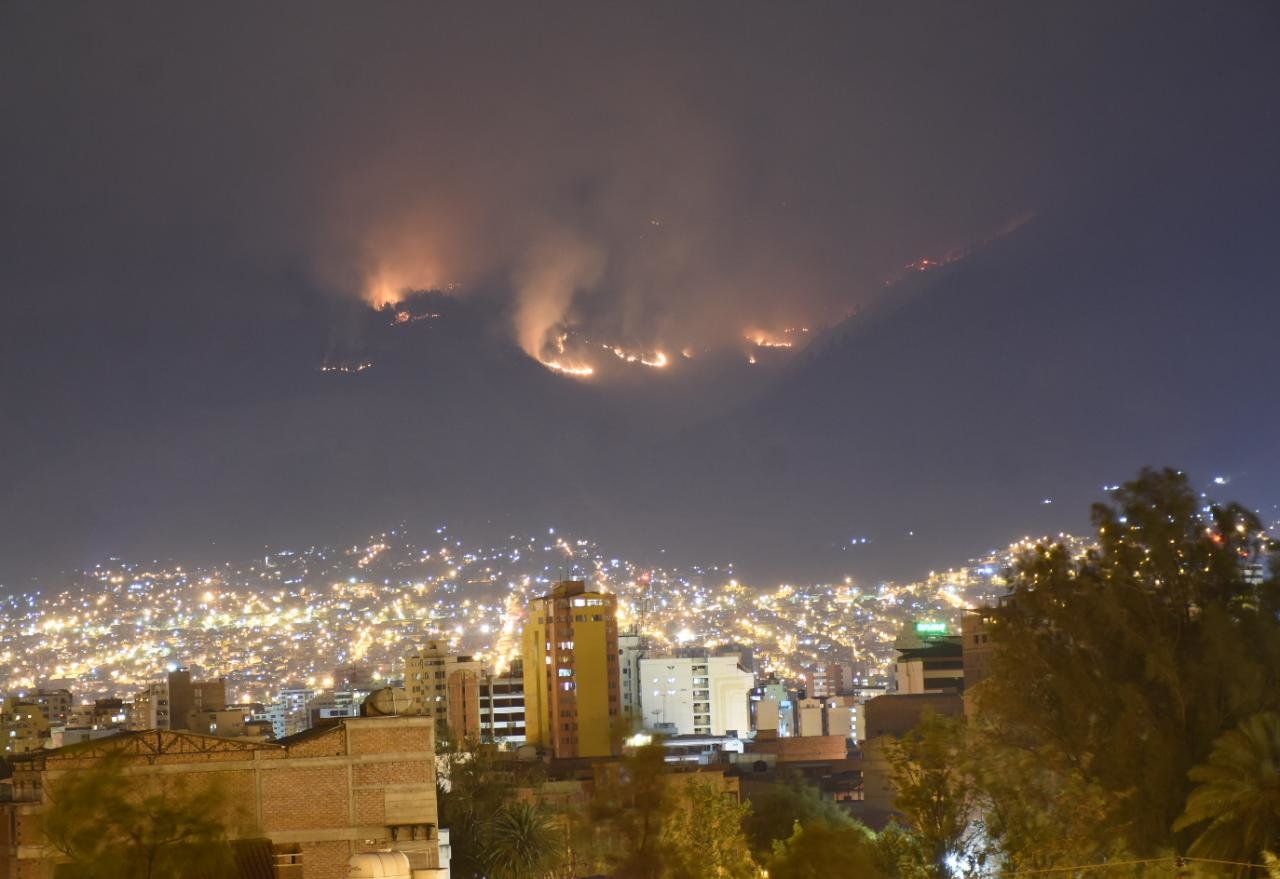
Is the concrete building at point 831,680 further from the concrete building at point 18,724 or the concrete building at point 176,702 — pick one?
the concrete building at point 18,724

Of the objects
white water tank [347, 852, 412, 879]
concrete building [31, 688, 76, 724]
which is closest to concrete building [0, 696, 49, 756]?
concrete building [31, 688, 76, 724]

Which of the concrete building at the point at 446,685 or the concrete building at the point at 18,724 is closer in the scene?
the concrete building at the point at 18,724

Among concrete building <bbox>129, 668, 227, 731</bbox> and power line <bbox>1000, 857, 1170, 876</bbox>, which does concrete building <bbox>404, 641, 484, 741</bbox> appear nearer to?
concrete building <bbox>129, 668, 227, 731</bbox>

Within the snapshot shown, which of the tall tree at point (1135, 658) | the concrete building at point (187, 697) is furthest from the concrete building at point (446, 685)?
the tall tree at point (1135, 658)

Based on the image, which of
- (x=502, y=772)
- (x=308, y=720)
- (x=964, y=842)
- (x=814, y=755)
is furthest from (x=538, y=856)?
(x=308, y=720)

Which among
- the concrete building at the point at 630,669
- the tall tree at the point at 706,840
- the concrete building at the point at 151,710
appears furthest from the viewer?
the concrete building at the point at 630,669

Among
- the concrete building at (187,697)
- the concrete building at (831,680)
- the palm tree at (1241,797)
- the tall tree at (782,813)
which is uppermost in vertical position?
the concrete building at (187,697)

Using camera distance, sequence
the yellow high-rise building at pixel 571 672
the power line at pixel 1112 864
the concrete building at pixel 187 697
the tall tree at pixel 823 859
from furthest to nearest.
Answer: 1. the yellow high-rise building at pixel 571 672
2. the concrete building at pixel 187 697
3. the power line at pixel 1112 864
4. the tall tree at pixel 823 859

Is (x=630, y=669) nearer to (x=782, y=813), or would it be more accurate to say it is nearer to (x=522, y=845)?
(x=782, y=813)
